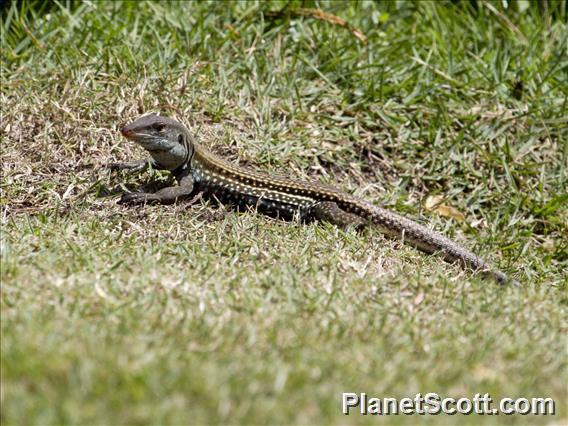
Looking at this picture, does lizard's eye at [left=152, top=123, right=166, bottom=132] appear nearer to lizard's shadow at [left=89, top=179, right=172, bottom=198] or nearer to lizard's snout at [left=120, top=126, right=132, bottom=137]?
lizard's snout at [left=120, top=126, right=132, bottom=137]

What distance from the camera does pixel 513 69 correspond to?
801 cm

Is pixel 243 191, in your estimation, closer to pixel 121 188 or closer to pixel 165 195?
pixel 165 195

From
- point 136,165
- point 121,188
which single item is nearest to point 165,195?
point 121,188

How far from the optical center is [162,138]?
6.22 meters

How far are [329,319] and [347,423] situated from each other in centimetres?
104

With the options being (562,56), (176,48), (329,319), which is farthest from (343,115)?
(329,319)

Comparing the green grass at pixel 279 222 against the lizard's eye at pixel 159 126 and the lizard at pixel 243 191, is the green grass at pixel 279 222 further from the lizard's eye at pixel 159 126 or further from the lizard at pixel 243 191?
the lizard's eye at pixel 159 126

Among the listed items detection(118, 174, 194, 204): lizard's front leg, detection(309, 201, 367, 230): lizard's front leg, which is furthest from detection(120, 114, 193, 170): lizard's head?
detection(309, 201, 367, 230): lizard's front leg

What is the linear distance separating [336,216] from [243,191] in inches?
27.4

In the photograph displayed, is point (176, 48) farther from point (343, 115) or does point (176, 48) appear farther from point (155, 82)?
point (343, 115)

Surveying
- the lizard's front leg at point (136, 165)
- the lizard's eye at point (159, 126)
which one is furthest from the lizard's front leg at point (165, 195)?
the lizard's eye at point (159, 126)

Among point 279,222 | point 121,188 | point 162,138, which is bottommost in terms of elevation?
point 279,222

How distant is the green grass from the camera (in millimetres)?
3359

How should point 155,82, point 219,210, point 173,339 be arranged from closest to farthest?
point 173,339 < point 219,210 < point 155,82
